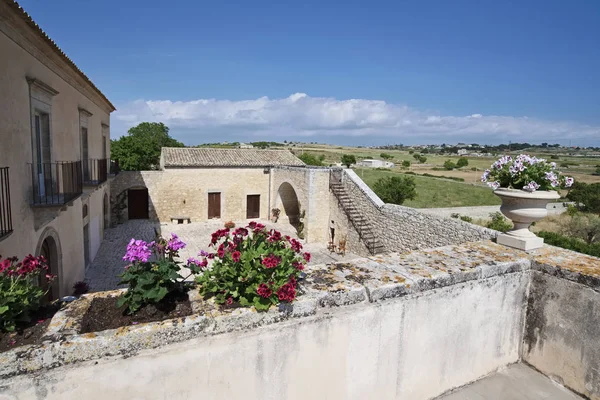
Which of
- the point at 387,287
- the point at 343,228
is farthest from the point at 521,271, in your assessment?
the point at 343,228

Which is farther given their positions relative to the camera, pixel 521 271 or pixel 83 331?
pixel 521 271

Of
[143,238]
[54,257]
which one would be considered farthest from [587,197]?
[54,257]

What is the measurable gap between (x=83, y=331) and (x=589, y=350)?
147 inches

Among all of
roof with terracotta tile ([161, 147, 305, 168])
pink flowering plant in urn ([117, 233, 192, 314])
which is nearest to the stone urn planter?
pink flowering plant in urn ([117, 233, 192, 314])

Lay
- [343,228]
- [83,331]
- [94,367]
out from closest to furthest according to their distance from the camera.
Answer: [94,367], [83,331], [343,228]

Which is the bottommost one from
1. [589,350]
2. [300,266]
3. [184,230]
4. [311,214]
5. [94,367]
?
[184,230]

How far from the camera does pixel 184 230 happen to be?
63.8 feet

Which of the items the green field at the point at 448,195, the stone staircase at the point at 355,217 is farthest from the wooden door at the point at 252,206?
the green field at the point at 448,195

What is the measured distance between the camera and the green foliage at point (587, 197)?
27406 millimetres

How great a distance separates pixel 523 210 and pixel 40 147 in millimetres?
8169

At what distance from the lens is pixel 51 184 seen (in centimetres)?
636

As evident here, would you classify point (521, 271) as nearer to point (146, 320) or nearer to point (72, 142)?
point (146, 320)

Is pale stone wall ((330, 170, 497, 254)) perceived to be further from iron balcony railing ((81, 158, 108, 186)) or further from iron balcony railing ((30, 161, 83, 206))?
iron balcony railing ((81, 158, 108, 186))

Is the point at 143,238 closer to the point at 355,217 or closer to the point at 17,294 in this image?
the point at 355,217
